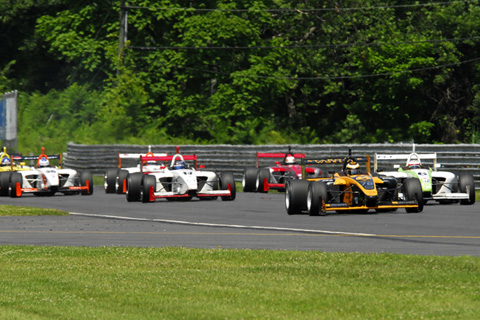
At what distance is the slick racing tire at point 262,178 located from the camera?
31672 mm

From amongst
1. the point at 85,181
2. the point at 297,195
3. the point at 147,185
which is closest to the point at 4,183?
the point at 85,181

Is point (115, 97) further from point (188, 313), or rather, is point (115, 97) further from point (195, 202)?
point (188, 313)

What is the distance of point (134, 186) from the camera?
27.5m

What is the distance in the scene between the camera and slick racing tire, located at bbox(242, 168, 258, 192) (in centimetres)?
3212

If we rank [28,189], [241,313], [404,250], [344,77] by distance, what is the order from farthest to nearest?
1. [344,77]
2. [28,189]
3. [404,250]
4. [241,313]

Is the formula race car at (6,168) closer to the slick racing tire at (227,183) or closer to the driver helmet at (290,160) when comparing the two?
the slick racing tire at (227,183)

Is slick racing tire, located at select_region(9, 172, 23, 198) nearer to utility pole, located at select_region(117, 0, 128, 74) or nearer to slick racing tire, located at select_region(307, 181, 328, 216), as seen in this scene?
slick racing tire, located at select_region(307, 181, 328, 216)

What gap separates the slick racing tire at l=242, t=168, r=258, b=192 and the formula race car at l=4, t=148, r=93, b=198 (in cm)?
486

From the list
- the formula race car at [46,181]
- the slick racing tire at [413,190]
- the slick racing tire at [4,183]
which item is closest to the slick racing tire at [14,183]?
the formula race car at [46,181]

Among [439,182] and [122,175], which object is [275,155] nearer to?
[122,175]

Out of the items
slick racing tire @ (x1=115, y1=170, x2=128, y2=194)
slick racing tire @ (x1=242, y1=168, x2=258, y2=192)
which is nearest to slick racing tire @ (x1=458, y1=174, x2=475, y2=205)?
slick racing tire @ (x1=242, y1=168, x2=258, y2=192)

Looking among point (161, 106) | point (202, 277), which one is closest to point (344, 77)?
point (161, 106)

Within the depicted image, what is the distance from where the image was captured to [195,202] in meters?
27.7

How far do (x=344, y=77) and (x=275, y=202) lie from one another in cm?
2614
